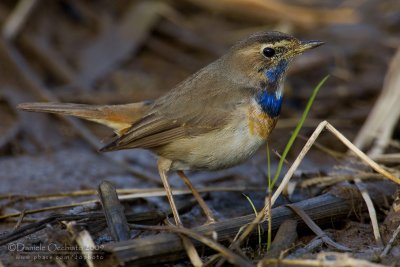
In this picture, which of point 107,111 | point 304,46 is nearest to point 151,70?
point 107,111

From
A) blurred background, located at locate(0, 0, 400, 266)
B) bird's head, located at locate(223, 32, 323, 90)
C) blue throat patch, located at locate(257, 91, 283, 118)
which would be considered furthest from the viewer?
blurred background, located at locate(0, 0, 400, 266)

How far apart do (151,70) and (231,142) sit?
171 inches

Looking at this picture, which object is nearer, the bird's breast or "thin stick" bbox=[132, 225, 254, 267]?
"thin stick" bbox=[132, 225, 254, 267]

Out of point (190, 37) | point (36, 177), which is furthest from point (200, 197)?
point (190, 37)

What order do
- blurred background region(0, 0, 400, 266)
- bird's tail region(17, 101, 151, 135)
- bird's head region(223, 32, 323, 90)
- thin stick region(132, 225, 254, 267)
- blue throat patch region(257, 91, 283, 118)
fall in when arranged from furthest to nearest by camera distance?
blurred background region(0, 0, 400, 266) < bird's tail region(17, 101, 151, 135) < bird's head region(223, 32, 323, 90) < blue throat patch region(257, 91, 283, 118) < thin stick region(132, 225, 254, 267)

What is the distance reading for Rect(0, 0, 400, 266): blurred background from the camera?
7.36m

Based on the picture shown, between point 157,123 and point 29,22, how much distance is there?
14.0 feet

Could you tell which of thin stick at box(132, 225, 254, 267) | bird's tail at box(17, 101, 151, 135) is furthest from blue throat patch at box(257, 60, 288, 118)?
thin stick at box(132, 225, 254, 267)

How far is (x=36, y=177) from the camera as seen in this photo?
708 centimetres

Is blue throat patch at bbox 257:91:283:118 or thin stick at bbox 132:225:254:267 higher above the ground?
blue throat patch at bbox 257:91:283:118

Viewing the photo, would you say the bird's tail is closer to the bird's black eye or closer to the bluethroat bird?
the bluethroat bird

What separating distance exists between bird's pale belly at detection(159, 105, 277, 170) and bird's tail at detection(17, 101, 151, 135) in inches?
28.7

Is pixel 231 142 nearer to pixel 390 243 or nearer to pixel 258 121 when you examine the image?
pixel 258 121

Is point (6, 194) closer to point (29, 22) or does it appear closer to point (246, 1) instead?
point (29, 22)
